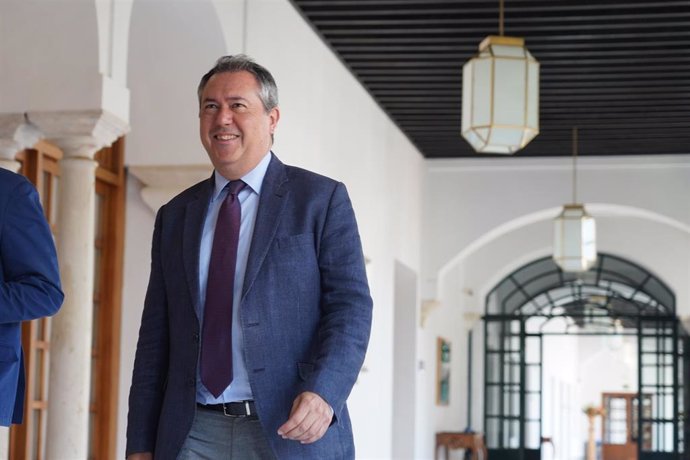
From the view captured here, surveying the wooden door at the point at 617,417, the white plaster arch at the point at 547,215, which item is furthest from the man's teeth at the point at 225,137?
the wooden door at the point at 617,417

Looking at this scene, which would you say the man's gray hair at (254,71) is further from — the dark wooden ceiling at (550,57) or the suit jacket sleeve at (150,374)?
the dark wooden ceiling at (550,57)

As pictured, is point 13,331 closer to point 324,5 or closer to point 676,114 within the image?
point 324,5

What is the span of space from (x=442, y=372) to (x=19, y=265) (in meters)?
13.9

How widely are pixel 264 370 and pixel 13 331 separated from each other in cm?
80

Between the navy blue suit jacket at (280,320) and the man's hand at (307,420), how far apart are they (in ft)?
0.10

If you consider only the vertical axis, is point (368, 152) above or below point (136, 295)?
above

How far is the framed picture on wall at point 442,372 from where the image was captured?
53.5 ft

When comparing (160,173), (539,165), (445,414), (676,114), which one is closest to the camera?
(160,173)

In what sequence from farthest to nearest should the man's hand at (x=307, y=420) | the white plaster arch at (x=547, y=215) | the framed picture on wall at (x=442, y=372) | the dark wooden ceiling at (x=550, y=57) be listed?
the framed picture on wall at (x=442, y=372), the white plaster arch at (x=547, y=215), the dark wooden ceiling at (x=550, y=57), the man's hand at (x=307, y=420)

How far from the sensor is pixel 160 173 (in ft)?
24.2

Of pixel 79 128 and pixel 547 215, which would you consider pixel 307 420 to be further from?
pixel 547 215

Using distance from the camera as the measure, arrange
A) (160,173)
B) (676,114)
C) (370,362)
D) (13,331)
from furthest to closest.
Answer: (676,114) < (370,362) < (160,173) < (13,331)

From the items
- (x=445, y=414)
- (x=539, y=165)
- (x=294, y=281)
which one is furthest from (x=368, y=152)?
(x=294, y=281)

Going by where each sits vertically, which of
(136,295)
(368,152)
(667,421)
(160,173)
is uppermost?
(368,152)
